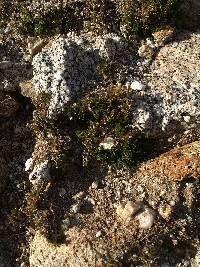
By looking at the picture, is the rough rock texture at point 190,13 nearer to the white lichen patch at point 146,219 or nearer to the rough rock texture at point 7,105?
the rough rock texture at point 7,105

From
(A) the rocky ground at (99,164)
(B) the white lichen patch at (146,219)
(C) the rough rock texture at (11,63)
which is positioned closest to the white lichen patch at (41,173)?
(A) the rocky ground at (99,164)

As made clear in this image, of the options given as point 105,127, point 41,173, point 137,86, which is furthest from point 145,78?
point 41,173

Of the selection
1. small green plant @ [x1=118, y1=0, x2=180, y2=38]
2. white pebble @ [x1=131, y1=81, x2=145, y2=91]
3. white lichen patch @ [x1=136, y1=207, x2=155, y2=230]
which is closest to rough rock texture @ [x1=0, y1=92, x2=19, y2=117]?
white pebble @ [x1=131, y1=81, x2=145, y2=91]

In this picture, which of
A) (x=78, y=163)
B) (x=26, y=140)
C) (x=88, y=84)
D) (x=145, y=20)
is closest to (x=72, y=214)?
(x=78, y=163)

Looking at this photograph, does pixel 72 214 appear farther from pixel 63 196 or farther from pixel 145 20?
pixel 145 20

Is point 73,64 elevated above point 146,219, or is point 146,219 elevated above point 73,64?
point 73,64

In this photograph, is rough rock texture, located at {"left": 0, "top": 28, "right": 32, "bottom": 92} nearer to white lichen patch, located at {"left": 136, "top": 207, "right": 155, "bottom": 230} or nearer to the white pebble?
the white pebble

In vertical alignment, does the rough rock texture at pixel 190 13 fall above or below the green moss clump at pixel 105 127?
above

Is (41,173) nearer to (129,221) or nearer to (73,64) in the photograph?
(129,221)
